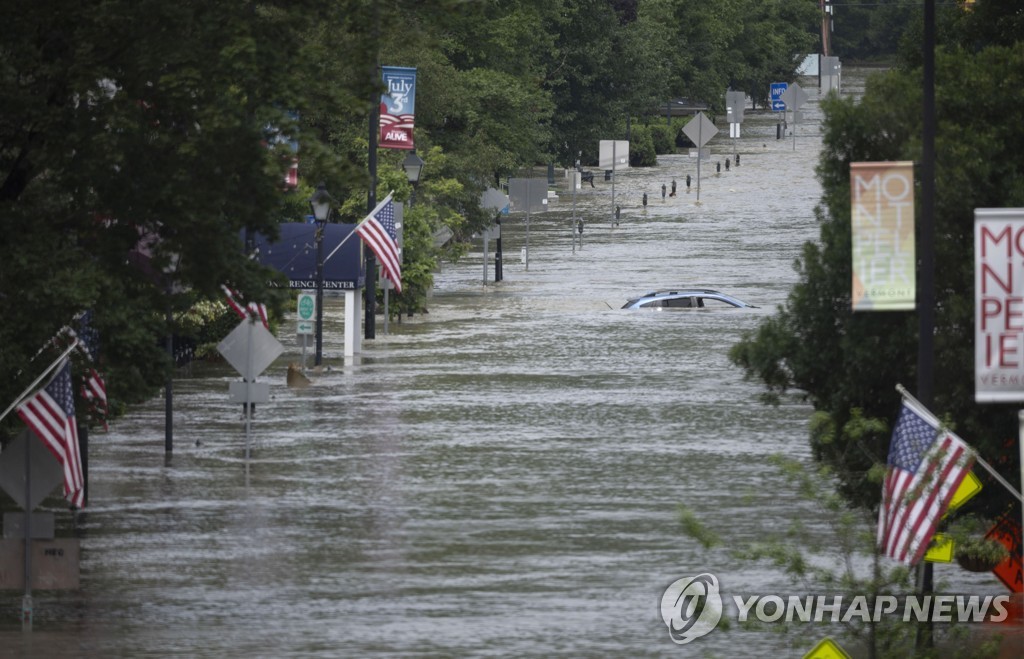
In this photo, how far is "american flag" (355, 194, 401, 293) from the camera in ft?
125

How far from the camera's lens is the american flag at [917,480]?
14.3m

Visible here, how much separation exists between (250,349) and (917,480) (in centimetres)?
1395

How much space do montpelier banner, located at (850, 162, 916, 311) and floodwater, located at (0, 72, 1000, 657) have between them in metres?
3.14

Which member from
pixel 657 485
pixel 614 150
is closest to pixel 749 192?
pixel 614 150

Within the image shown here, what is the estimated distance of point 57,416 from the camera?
19.0 metres

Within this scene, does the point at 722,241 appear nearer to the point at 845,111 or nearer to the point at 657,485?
the point at 657,485

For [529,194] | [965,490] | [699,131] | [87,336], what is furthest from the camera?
[699,131]

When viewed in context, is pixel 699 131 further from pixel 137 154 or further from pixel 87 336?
pixel 137 154

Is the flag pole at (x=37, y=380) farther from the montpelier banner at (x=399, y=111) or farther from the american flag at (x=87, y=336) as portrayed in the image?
the montpelier banner at (x=399, y=111)

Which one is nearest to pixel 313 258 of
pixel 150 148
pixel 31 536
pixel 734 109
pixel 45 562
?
pixel 150 148

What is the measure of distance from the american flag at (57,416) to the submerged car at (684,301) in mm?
29362

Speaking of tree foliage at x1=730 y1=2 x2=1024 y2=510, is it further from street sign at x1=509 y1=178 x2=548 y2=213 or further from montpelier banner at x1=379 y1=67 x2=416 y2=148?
street sign at x1=509 y1=178 x2=548 y2=213

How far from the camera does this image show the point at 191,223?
774 inches

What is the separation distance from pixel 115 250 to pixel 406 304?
26.3m
